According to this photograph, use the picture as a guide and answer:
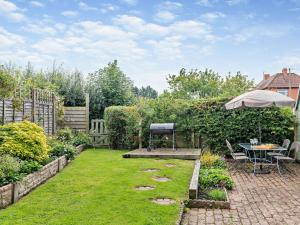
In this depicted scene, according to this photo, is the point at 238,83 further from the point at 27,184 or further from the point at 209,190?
the point at 27,184

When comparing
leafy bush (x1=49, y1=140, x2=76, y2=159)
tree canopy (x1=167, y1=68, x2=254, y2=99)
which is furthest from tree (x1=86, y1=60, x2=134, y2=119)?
tree canopy (x1=167, y1=68, x2=254, y2=99)

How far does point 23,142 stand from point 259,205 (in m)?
5.23

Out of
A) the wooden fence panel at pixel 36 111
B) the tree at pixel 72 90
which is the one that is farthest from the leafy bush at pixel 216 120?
the tree at pixel 72 90

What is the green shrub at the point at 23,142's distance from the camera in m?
6.69

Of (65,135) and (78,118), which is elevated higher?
(78,118)

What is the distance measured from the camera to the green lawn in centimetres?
453

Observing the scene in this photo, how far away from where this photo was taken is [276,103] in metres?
9.02

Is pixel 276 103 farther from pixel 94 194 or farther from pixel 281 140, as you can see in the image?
pixel 94 194

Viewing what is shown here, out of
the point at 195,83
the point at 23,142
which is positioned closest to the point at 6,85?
the point at 23,142

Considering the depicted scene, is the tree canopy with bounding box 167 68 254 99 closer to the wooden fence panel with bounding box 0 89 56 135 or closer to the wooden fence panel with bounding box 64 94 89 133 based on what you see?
A: the wooden fence panel with bounding box 64 94 89 133

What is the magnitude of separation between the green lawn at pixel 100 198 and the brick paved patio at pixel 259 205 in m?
0.58

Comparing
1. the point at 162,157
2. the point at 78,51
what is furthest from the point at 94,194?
the point at 78,51

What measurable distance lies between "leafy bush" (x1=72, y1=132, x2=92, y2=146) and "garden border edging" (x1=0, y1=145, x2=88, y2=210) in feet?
15.1

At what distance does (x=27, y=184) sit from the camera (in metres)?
6.11
